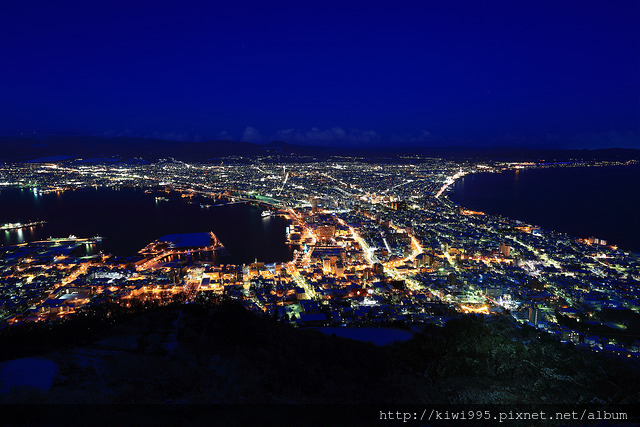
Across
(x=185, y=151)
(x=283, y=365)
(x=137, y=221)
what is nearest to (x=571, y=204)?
(x=137, y=221)

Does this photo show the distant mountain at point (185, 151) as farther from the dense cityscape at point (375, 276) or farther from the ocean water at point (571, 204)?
the dense cityscape at point (375, 276)

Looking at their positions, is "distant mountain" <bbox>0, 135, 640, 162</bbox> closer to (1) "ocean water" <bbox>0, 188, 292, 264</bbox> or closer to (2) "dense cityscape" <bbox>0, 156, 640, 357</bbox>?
(1) "ocean water" <bbox>0, 188, 292, 264</bbox>

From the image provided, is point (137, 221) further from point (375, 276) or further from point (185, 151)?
point (185, 151)

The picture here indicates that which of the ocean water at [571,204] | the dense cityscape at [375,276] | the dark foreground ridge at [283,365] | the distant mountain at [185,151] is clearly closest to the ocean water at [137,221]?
the dense cityscape at [375,276]

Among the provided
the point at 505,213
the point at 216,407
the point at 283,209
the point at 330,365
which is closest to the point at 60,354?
the point at 216,407

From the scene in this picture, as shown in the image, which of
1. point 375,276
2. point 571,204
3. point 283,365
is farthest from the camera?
point 571,204

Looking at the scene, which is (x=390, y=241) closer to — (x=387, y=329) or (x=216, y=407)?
(x=387, y=329)

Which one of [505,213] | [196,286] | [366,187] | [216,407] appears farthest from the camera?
[366,187]
